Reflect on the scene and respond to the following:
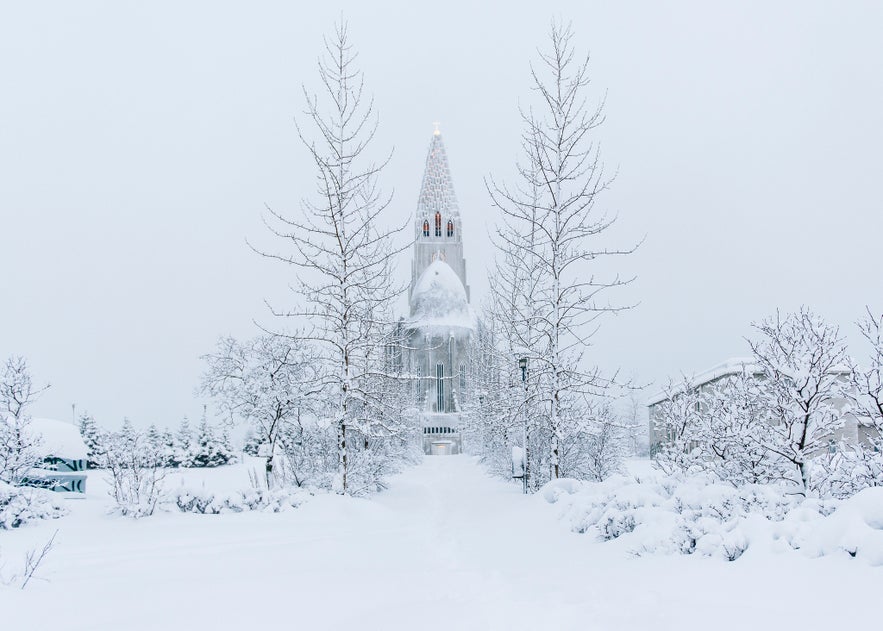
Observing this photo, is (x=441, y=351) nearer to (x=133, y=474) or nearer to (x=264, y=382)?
(x=264, y=382)

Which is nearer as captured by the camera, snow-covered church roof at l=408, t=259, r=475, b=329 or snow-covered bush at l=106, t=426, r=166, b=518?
snow-covered bush at l=106, t=426, r=166, b=518

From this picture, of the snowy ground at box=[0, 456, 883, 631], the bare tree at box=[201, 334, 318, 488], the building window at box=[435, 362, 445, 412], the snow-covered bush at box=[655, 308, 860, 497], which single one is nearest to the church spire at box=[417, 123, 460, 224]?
the building window at box=[435, 362, 445, 412]

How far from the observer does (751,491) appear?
A: 7.53m

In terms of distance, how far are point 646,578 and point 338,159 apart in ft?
40.2

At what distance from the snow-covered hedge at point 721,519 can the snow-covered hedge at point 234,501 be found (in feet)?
16.5

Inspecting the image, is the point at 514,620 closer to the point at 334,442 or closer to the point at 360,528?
the point at 360,528

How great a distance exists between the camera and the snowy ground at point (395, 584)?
460 cm

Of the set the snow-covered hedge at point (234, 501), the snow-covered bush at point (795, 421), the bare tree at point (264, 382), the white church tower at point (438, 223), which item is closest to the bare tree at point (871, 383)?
the snow-covered bush at point (795, 421)

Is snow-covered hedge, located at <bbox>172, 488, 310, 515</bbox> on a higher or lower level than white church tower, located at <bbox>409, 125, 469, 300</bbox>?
lower

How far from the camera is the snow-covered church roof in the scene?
67375mm

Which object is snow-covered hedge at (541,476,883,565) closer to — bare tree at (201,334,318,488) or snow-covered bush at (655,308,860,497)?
snow-covered bush at (655,308,860,497)

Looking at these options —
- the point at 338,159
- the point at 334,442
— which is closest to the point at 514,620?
the point at 338,159

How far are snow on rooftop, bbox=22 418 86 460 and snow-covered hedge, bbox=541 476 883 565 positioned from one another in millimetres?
17622

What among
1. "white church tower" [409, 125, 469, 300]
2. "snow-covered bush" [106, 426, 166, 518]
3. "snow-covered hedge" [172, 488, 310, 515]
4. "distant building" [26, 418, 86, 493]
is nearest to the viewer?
"snow-covered bush" [106, 426, 166, 518]
